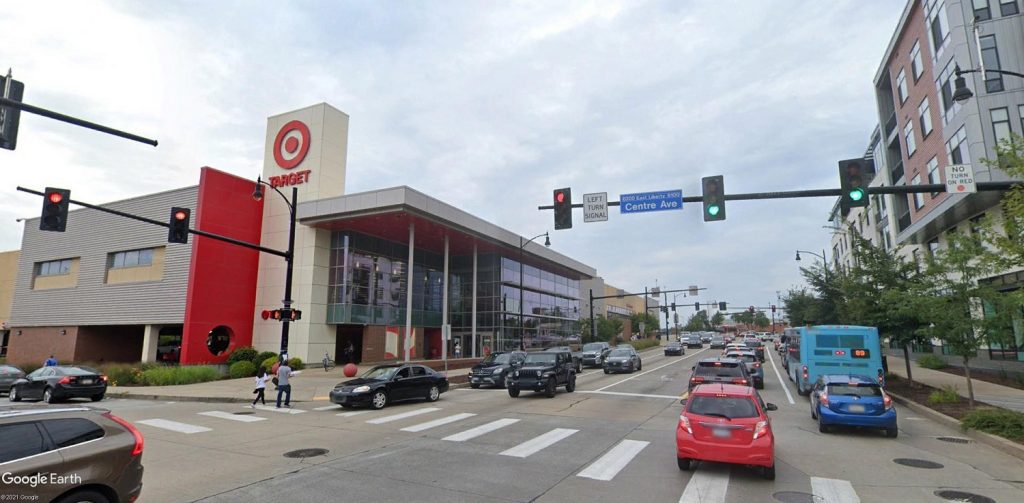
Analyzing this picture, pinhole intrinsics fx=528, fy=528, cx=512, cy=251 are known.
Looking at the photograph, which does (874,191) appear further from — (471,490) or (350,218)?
(350,218)

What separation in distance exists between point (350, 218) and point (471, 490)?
28.4 metres

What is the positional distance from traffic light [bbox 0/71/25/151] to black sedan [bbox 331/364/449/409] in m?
10.5

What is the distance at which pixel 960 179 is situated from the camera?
12289 mm

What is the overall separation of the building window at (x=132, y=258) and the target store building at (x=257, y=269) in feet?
0.40

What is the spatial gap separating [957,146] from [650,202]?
20.7 metres

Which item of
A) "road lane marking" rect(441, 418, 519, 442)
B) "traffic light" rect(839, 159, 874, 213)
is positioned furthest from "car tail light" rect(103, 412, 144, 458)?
"traffic light" rect(839, 159, 874, 213)

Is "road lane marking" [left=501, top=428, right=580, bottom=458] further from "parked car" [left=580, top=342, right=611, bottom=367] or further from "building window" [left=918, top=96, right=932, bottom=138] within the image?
"building window" [left=918, top=96, right=932, bottom=138]

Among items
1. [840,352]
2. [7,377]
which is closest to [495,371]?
[840,352]

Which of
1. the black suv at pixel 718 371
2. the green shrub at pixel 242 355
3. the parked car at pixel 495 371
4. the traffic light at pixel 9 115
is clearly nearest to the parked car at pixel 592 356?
the parked car at pixel 495 371

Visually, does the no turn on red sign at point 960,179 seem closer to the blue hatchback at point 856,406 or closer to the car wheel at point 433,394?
the blue hatchback at point 856,406

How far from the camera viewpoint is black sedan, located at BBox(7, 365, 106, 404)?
65.7 ft

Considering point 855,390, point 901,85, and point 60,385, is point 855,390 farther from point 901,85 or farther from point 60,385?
point 901,85

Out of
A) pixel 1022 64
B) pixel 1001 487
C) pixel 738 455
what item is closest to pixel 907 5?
pixel 1022 64

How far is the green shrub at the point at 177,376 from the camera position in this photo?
2588 centimetres
